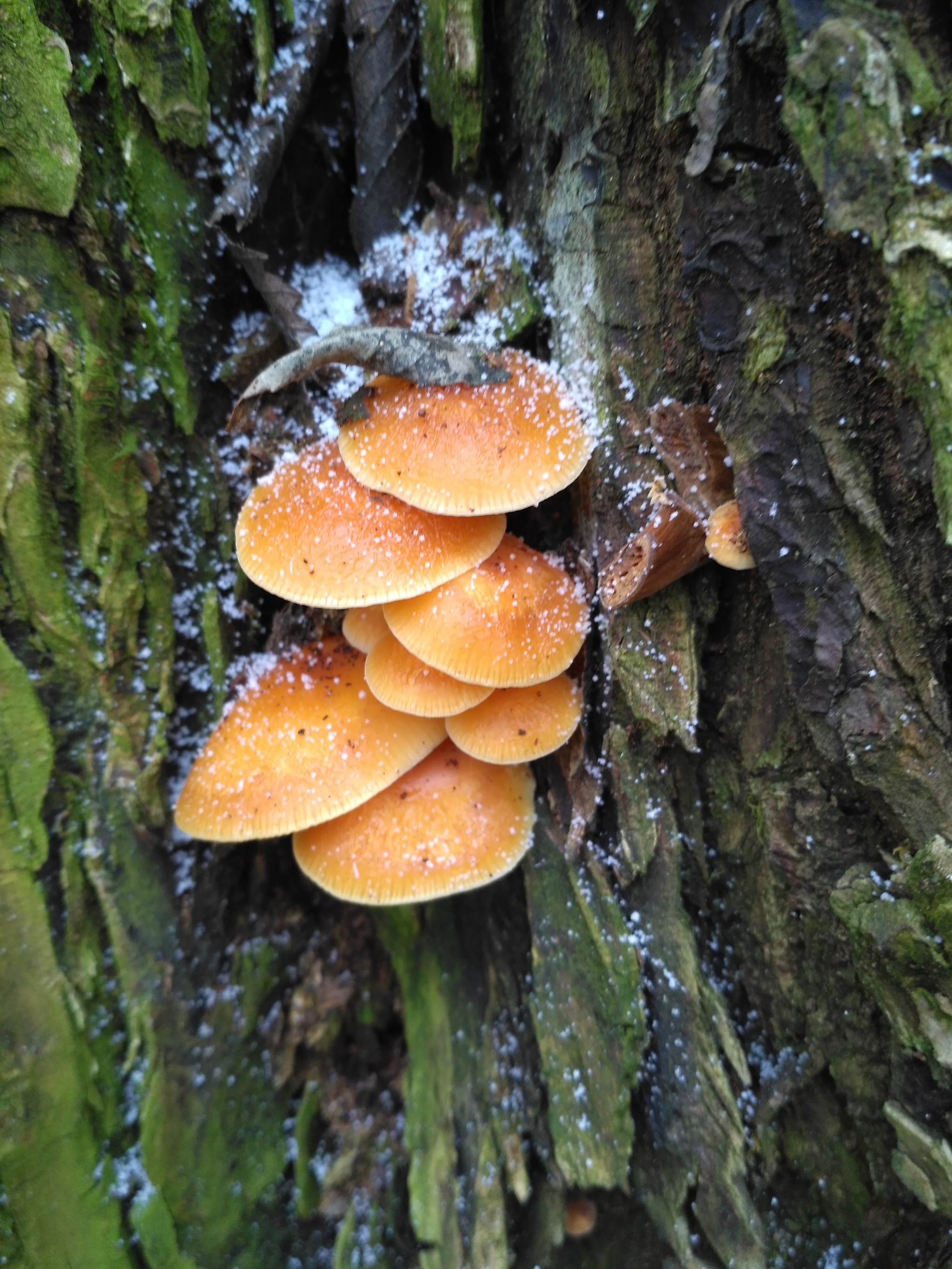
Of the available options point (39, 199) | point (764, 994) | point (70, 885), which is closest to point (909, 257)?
point (764, 994)

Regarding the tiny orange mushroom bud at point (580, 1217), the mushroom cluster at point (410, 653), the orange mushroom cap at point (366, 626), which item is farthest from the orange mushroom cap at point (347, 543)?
the tiny orange mushroom bud at point (580, 1217)

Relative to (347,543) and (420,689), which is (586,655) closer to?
(420,689)

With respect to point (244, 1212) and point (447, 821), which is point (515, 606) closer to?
point (447, 821)

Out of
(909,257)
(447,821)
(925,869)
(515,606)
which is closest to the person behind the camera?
(909,257)

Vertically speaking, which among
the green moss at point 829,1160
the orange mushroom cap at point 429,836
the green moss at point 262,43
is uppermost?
the green moss at point 262,43

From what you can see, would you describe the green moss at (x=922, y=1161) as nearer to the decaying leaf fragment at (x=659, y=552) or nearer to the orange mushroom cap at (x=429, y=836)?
the orange mushroom cap at (x=429, y=836)

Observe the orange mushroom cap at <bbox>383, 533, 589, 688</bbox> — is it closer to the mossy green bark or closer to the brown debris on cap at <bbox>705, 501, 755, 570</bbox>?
the brown debris on cap at <bbox>705, 501, 755, 570</bbox>

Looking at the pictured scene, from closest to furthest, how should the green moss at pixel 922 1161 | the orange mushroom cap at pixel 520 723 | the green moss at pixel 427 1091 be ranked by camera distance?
1. the green moss at pixel 922 1161
2. the orange mushroom cap at pixel 520 723
3. the green moss at pixel 427 1091
